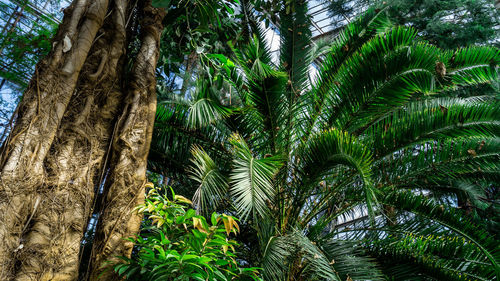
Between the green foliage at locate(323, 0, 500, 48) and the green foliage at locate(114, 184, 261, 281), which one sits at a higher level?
the green foliage at locate(323, 0, 500, 48)

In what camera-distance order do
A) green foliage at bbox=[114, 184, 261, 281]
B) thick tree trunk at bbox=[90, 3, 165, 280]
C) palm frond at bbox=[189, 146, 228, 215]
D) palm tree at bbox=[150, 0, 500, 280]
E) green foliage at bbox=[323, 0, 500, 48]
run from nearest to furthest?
1. green foliage at bbox=[114, 184, 261, 281]
2. thick tree trunk at bbox=[90, 3, 165, 280]
3. palm frond at bbox=[189, 146, 228, 215]
4. palm tree at bbox=[150, 0, 500, 280]
5. green foliage at bbox=[323, 0, 500, 48]

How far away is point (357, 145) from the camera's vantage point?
291 centimetres

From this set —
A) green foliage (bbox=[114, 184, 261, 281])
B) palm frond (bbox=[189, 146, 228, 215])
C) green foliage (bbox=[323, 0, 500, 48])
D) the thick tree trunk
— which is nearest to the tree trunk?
the thick tree trunk

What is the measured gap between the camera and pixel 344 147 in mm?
3021

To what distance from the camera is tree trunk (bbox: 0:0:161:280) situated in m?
1.96

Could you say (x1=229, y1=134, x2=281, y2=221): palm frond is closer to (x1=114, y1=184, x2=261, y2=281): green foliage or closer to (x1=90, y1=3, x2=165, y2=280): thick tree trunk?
(x1=114, y1=184, x2=261, y2=281): green foliage

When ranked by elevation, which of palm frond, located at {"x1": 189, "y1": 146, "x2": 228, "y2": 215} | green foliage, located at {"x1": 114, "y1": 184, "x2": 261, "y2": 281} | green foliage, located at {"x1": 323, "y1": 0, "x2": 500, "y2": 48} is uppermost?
green foliage, located at {"x1": 323, "y1": 0, "x2": 500, "y2": 48}

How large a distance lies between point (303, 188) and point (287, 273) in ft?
2.64

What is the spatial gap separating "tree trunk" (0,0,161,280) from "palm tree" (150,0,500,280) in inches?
29.1

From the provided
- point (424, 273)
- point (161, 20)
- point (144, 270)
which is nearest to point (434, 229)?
point (424, 273)

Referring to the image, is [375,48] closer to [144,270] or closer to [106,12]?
[106,12]

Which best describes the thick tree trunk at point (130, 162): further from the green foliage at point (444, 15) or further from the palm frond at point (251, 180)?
the green foliage at point (444, 15)

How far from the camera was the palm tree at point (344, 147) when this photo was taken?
3.24 m

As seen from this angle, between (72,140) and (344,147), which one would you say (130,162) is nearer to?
(72,140)
